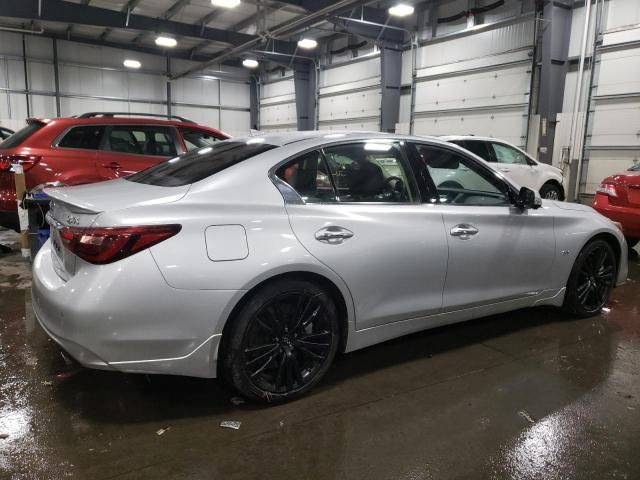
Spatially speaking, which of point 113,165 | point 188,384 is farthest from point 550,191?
point 188,384

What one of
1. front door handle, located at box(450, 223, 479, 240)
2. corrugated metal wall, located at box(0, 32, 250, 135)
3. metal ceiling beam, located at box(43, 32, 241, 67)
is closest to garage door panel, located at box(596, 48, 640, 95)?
front door handle, located at box(450, 223, 479, 240)

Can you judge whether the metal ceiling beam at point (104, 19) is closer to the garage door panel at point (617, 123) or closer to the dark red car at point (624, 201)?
the garage door panel at point (617, 123)

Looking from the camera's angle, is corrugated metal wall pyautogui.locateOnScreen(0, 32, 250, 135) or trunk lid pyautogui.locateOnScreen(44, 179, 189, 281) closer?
trunk lid pyautogui.locateOnScreen(44, 179, 189, 281)

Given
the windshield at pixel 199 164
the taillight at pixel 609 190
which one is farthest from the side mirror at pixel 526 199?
the taillight at pixel 609 190

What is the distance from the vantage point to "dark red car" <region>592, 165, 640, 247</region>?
574cm

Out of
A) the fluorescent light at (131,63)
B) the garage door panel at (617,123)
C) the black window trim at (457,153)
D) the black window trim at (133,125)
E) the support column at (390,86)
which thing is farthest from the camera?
the fluorescent light at (131,63)

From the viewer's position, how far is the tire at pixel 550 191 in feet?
33.0

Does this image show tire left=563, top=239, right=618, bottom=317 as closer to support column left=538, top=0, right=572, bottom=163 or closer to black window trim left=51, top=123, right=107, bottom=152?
black window trim left=51, top=123, right=107, bottom=152

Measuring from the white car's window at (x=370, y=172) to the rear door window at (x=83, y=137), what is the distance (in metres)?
4.00

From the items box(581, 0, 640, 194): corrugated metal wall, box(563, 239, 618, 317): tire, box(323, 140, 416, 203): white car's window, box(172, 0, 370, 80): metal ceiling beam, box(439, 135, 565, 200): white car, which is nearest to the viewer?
box(323, 140, 416, 203): white car's window

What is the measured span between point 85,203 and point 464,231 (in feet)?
6.92

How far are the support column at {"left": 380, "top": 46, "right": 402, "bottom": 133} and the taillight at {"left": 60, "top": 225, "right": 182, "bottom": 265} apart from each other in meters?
13.5

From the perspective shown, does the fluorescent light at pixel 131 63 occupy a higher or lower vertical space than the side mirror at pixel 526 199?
higher

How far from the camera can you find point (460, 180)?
3590 millimetres
